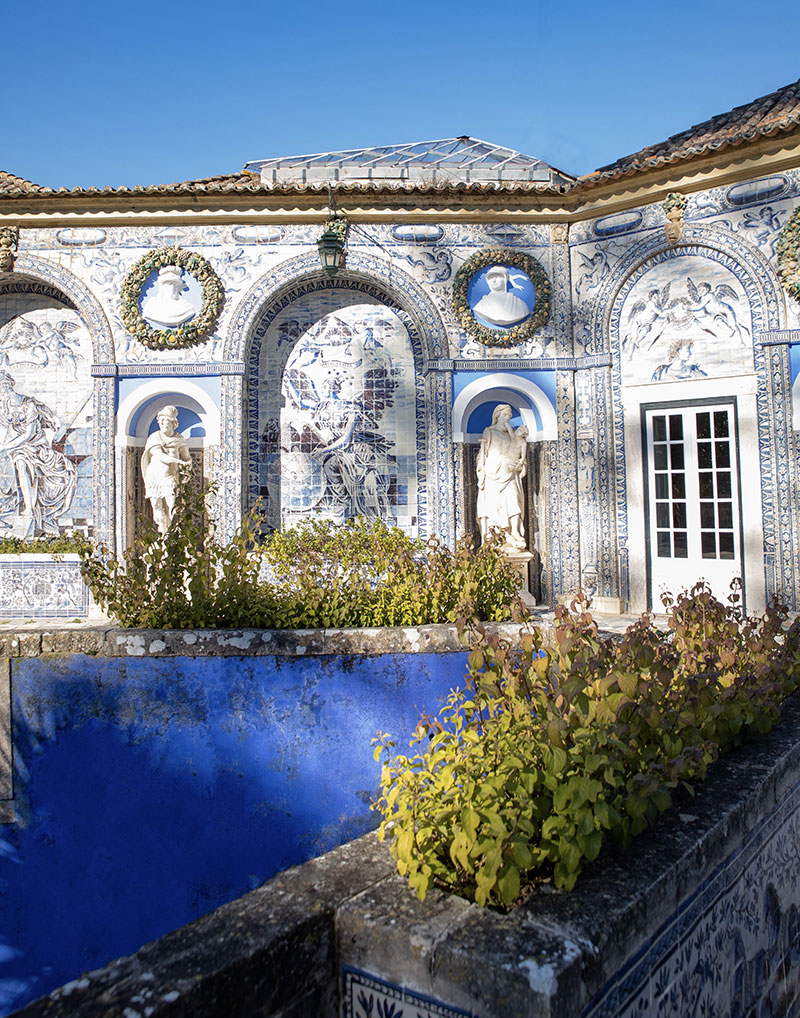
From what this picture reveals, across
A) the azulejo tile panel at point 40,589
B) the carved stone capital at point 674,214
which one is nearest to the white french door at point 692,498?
the carved stone capital at point 674,214

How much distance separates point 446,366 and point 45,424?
590cm

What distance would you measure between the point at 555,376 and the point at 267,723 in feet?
24.4

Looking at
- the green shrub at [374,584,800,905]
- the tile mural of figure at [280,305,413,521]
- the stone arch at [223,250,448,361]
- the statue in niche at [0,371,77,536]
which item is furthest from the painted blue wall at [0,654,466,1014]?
the statue in niche at [0,371,77,536]

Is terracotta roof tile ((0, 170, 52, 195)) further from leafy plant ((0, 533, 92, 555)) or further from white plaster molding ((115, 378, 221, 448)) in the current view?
leafy plant ((0, 533, 92, 555))

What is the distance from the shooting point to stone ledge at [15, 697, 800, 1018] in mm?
1470

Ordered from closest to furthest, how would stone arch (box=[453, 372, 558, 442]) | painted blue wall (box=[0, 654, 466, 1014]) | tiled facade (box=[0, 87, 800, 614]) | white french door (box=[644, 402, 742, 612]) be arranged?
painted blue wall (box=[0, 654, 466, 1014]), tiled facade (box=[0, 87, 800, 614]), white french door (box=[644, 402, 742, 612]), stone arch (box=[453, 372, 558, 442])

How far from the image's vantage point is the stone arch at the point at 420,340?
1048 centimetres

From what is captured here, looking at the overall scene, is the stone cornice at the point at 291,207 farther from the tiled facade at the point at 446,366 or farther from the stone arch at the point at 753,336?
the stone arch at the point at 753,336

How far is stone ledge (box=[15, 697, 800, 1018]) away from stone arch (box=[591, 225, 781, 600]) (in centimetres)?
799

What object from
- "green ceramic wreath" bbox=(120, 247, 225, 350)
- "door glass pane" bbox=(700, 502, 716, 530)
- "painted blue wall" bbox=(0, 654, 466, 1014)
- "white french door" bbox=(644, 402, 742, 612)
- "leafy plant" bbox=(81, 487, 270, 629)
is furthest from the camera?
"green ceramic wreath" bbox=(120, 247, 225, 350)

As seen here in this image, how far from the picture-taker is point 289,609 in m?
4.54

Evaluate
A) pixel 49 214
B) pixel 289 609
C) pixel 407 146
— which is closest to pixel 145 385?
pixel 49 214

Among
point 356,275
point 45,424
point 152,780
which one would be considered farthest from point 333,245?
point 152,780

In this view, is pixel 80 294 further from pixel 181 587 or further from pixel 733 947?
pixel 733 947
